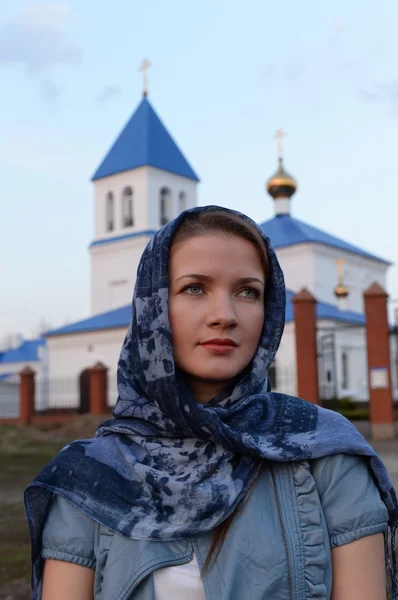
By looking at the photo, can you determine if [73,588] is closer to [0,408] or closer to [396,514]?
[396,514]

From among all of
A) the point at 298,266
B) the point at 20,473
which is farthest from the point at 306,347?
the point at 298,266

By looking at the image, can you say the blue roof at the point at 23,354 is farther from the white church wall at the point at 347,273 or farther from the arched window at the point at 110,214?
the white church wall at the point at 347,273

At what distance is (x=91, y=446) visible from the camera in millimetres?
1579

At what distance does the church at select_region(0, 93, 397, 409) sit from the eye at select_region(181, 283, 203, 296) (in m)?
25.3

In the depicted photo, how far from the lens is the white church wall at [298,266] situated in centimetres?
2975

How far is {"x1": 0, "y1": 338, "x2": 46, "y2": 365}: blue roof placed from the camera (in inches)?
1678

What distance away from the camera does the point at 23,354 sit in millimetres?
43406

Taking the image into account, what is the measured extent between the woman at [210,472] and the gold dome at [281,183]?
3096 centimetres

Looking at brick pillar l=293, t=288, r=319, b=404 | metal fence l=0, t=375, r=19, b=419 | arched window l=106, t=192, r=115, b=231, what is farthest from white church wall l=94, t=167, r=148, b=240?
brick pillar l=293, t=288, r=319, b=404

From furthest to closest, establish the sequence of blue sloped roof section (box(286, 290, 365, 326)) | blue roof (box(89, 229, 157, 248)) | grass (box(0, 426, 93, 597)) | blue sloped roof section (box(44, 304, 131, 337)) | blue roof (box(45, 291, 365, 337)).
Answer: blue roof (box(89, 229, 157, 248)), blue sloped roof section (box(44, 304, 131, 337)), blue roof (box(45, 291, 365, 337)), blue sloped roof section (box(286, 290, 365, 326)), grass (box(0, 426, 93, 597))

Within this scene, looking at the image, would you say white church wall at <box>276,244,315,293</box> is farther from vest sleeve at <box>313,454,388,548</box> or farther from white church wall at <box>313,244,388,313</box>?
vest sleeve at <box>313,454,388,548</box>

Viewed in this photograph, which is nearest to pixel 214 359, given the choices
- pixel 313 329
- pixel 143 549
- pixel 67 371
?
pixel 143 549

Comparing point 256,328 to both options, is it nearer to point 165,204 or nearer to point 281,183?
point 165,204

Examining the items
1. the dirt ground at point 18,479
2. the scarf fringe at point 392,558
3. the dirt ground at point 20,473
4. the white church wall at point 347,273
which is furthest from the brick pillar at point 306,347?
the white church wall at point 347,273
